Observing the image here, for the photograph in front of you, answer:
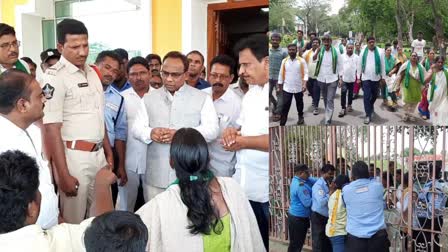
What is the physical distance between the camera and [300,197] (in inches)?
62.9

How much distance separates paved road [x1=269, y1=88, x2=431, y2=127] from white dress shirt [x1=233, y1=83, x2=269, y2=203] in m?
0.26

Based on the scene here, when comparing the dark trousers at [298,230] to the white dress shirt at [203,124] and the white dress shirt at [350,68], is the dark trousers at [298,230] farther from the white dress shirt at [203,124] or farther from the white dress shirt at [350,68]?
the white dress shirt at [203,124]

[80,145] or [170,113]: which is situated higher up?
[170,113]

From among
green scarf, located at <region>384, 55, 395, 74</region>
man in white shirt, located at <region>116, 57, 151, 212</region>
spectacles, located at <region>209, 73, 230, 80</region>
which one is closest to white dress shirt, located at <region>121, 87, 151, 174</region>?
man in white shirt, located at <region>116, 57, 151, 212</region>

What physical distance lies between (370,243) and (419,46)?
2.12 ft

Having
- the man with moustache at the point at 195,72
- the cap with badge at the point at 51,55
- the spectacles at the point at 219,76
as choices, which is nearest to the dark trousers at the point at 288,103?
the spectacles at the point at 219,76

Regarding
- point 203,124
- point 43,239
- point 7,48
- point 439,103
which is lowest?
point 43,239

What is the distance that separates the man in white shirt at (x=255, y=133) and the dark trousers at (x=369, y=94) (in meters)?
0.43

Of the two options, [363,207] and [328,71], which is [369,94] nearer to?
[328,71]

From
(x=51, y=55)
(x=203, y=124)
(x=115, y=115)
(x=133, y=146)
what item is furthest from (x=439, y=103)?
(x=51, y=55)

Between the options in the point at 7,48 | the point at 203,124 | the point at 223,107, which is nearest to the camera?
the point at 203,124

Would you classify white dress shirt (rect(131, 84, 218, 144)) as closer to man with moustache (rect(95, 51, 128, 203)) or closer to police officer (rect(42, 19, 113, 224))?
police officer (rect(42, 19, 113, 224))

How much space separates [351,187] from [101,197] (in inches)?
37.5

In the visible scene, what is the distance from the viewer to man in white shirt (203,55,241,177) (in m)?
2.35
